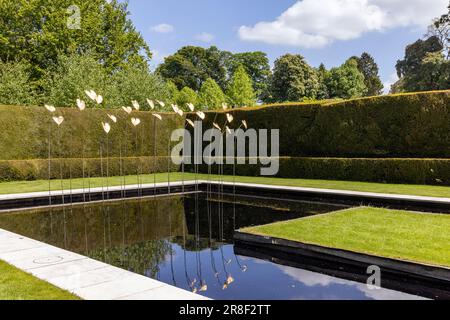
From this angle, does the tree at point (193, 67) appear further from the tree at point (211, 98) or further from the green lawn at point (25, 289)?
the green lawn at point (25, 289)

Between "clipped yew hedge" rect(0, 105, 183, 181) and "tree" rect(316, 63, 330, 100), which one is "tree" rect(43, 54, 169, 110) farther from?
"tree" rect(316, 63, 330, 100)

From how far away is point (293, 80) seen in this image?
148 feet

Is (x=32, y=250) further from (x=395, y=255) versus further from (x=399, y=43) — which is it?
(x=399, y=43)

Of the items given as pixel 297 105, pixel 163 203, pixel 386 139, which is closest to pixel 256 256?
pixel 163 203

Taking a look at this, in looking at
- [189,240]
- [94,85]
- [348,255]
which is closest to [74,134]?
[94,85]

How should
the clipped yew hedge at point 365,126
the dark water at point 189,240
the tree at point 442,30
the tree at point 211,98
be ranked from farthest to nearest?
the tree at point 211,98 → the tree at point 442,30 → the clipped yew hedge at point 365,126 → the dark water at point 189,240

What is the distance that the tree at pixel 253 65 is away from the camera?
6081 cm

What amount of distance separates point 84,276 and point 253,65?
5950 centimetres

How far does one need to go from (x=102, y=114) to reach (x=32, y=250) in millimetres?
13162

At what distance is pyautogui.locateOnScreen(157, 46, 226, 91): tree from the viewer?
55375 millimetres

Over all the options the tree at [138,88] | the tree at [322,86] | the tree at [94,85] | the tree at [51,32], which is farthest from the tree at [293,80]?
the tree at [138,88]

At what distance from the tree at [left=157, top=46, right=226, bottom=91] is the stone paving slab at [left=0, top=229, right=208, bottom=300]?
50460 millimetres

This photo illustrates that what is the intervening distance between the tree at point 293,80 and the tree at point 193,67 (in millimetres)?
12020

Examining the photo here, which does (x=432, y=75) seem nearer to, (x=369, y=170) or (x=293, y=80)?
(x=293, y=80)
